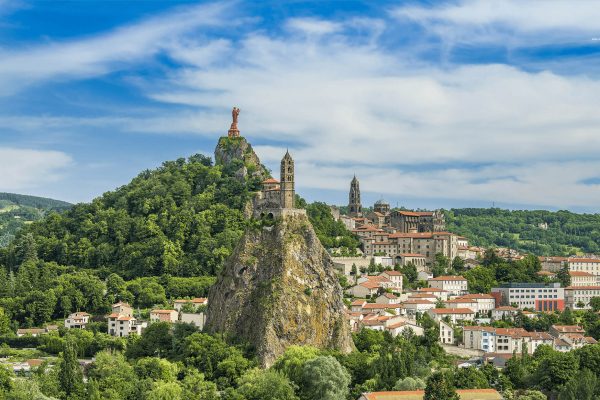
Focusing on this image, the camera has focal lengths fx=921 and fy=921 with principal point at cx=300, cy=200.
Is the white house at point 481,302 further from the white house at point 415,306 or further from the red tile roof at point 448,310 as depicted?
the white house at point 415,306

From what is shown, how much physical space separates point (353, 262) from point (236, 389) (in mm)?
41640

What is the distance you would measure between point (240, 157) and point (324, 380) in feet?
188

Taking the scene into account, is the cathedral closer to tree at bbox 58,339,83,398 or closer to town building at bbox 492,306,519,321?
town building at bbox 492,306,519,321

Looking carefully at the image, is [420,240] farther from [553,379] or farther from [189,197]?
[553,379]

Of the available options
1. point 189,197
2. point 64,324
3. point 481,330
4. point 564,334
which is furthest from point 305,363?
point 189,197

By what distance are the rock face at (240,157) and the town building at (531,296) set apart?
3124cm

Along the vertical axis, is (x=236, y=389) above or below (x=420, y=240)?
below

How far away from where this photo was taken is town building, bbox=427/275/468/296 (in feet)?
306

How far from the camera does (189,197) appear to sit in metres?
106

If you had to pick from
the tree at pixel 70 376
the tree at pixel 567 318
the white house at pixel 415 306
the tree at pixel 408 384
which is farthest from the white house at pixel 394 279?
the tree at pixel 70 376

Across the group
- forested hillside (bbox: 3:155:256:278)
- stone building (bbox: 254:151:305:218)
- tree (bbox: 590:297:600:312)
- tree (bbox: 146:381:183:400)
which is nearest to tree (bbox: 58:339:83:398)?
tree (bbox: 146:381:183:400)

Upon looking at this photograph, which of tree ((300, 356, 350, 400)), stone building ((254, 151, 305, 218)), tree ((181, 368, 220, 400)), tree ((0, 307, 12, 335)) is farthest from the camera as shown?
tree ((0, 307, 12, 335))

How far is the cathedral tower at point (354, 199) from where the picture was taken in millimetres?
126312

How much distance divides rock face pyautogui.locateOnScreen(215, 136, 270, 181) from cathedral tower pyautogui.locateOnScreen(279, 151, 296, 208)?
2686cm
